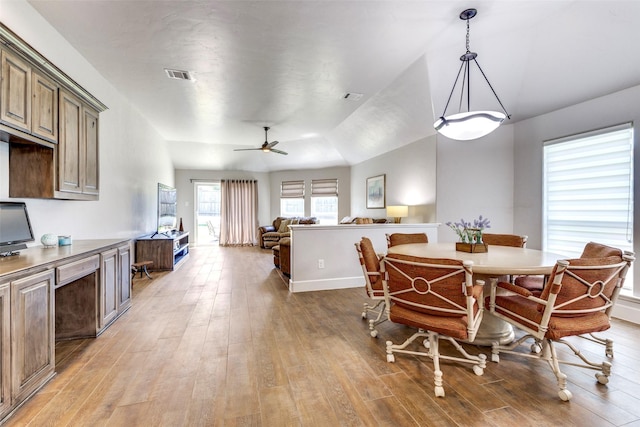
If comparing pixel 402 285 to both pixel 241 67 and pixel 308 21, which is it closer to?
pixel 308 21

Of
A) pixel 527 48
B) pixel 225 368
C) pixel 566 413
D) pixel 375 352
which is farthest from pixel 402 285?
pixel 527 48

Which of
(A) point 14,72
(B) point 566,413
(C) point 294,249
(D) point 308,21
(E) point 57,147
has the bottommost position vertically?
(B) point 566,413

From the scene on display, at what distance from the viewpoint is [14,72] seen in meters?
1.95

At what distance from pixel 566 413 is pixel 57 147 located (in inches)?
162

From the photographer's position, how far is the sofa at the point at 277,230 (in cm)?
845

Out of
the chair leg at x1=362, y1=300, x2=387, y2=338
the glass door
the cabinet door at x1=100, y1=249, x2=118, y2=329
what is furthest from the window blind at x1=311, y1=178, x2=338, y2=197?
the cabinet door at x1=100, y1=249, x2=118, y2=329

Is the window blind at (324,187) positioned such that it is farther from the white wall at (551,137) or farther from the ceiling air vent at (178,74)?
the ceiling air vent at (178,74)

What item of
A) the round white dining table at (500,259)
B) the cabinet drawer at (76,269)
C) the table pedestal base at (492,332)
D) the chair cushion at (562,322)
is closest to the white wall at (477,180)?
the round white dining table at (500,259)

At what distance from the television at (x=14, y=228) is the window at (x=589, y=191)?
5.69 m

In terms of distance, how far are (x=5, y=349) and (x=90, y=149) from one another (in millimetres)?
2091

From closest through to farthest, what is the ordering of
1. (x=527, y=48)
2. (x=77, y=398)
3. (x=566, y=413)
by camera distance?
(x=566, y=413) < (x=77, y=398) < (x=527, y=48)

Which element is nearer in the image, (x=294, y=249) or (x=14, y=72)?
(x=14, y=72)

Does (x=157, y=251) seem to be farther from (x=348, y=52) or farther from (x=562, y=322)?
(x=562, y=322)

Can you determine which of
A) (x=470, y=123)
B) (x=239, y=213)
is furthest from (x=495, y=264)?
(x=239, y=213)
